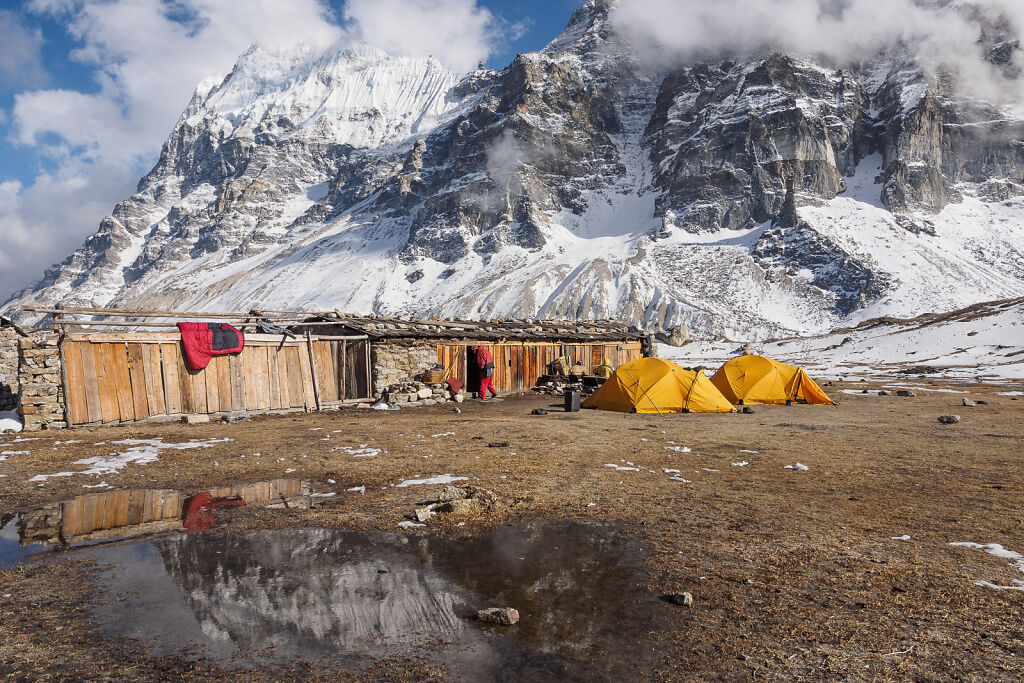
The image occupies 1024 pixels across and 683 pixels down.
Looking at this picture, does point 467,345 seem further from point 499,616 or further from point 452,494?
point 499,616

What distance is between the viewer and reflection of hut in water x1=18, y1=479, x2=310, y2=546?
5.55 metres

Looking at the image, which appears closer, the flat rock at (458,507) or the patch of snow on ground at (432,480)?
the flat rock at (458,507)

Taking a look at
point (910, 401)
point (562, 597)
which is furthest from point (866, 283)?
point (562, 597)

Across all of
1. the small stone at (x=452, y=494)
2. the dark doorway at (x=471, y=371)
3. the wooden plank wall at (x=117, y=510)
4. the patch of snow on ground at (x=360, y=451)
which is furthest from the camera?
the dark doorway at (x=471, y=371)

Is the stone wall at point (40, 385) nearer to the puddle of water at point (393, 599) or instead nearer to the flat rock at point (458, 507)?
the puddle of water at point (393, 599)

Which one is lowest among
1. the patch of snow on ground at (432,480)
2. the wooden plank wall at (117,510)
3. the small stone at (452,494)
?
the patch of snow on ground at (432,480)

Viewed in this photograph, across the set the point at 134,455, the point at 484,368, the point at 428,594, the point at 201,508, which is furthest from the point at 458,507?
the point at 484,368

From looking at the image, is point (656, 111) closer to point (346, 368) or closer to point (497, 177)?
point (497, 177)

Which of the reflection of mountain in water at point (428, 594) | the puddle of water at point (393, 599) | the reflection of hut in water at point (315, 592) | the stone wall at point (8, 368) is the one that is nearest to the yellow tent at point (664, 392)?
the reflection of mountain in water at point (428, 594)

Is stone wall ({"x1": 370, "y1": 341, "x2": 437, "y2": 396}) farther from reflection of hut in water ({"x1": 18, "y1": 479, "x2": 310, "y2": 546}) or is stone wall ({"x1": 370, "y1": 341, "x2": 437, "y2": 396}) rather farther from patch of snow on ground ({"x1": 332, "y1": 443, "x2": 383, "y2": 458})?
reflection of hut in water ({"x1": 18, "y1": 479, "x2": 310, "y2": 546})

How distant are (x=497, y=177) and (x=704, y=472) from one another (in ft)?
506

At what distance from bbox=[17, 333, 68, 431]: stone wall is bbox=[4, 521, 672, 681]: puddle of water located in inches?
388

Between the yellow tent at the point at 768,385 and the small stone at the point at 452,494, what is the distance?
15169 mm

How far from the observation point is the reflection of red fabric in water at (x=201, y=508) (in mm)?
5836
